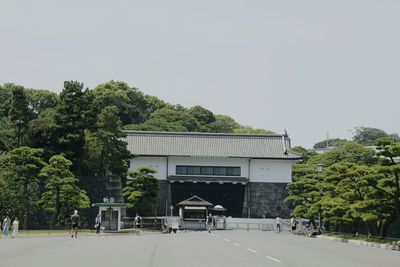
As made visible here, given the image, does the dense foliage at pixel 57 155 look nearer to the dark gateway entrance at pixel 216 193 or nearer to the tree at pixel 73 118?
the tree at pixel 73 118

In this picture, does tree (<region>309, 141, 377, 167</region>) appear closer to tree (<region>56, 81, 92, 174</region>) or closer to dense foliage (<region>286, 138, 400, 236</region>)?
dense foliage (<region>286, 138, 400, 236</region>)

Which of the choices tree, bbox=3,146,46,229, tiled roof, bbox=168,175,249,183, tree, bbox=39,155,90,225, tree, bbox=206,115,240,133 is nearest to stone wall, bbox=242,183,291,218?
tiled roof, bbox=168,175,249,183

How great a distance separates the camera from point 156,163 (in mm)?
66875

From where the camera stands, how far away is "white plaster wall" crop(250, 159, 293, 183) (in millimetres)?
66688

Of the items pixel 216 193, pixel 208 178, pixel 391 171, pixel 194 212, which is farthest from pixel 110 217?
pixel 391 171

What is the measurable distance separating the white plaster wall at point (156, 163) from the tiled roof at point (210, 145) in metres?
0.90

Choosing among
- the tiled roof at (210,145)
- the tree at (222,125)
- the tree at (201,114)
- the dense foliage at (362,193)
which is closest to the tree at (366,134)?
the tree at (222,125)

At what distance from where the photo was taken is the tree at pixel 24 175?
1768 inches

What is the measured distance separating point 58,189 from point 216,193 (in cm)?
2536

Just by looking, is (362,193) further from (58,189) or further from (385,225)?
(58,189)

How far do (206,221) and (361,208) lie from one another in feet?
101

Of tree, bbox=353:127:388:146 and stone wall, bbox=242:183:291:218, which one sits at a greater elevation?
tree, bbox=353:127:388:146

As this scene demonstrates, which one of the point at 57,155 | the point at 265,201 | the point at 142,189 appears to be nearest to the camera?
the point at 57,155

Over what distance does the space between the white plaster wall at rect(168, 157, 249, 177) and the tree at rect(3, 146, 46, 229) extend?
21.5 meters
